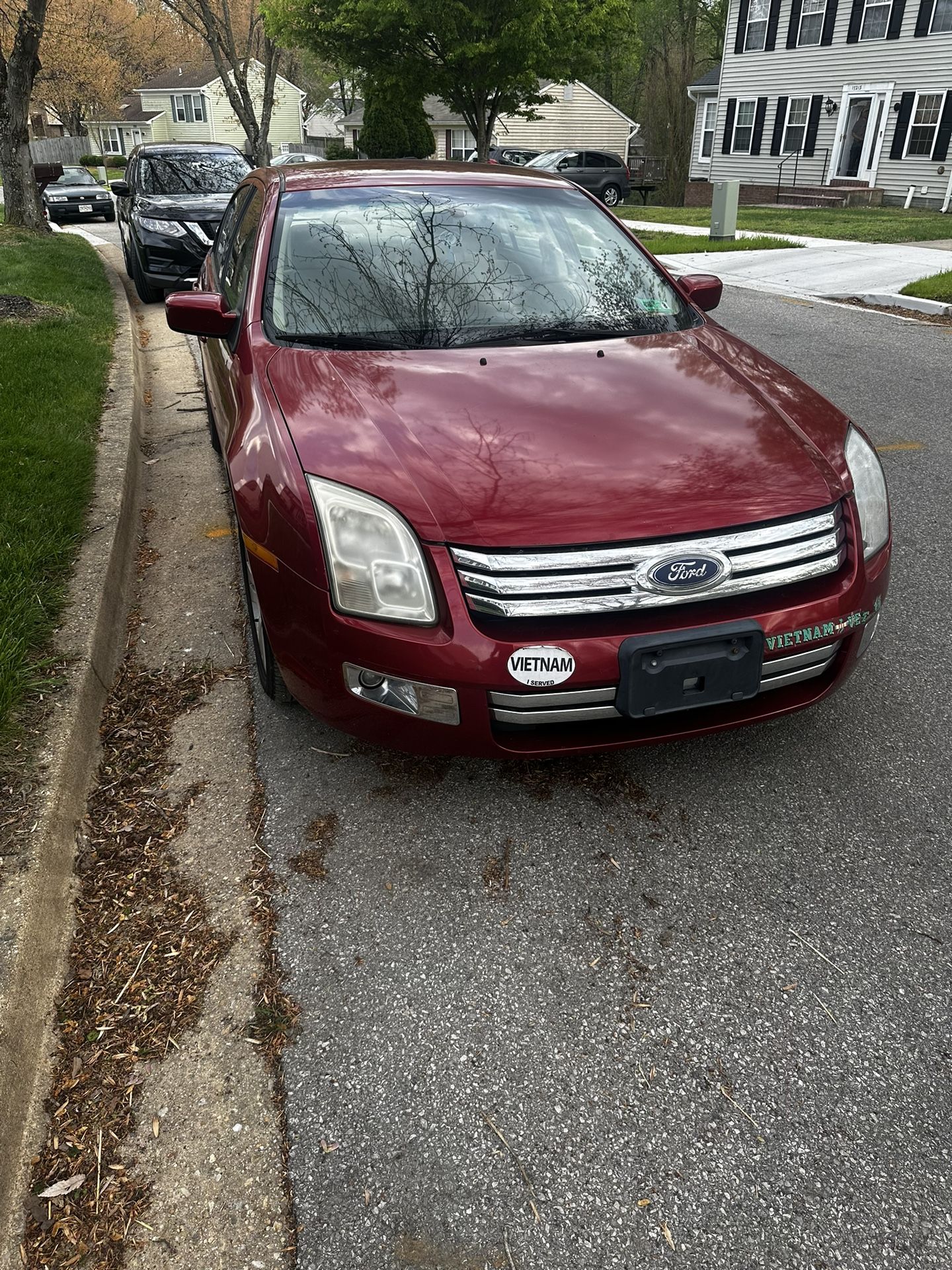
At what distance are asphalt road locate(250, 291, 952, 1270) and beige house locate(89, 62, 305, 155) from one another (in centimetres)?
6611

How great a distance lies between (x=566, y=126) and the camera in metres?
42.7

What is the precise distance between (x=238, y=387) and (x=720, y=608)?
1.78 m

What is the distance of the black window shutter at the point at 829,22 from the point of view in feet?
77.8

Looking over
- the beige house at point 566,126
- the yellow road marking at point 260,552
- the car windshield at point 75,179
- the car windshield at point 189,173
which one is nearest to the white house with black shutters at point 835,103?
the beige house at point 566,126

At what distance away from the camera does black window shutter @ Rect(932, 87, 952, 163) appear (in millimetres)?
21672

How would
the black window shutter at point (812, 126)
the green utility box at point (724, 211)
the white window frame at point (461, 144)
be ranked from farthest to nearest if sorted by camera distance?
1. the white window frame at point (461, 144)
2. the black window shutter at point (812, 126)
3. the green utility box at point (724, 211)

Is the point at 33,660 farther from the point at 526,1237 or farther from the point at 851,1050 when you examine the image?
the point at 851,1050

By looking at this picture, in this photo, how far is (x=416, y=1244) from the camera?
1519 mm

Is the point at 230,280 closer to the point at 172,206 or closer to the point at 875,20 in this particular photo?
the point at 172,206

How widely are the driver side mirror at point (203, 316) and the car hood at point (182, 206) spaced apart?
22.7 feet

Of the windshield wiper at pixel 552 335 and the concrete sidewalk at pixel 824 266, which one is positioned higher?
the windshield wiper at pixel 552 335

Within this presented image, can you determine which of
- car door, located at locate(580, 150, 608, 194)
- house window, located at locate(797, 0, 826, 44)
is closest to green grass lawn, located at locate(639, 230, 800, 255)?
car door, located at locate(580, 150, 608, 194)

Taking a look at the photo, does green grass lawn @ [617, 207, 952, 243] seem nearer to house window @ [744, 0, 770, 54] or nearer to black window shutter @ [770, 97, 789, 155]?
black window shutter @ [770, 97, 789, 155]

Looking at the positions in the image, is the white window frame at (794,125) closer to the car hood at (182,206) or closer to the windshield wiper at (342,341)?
the car hood at (182,206)
